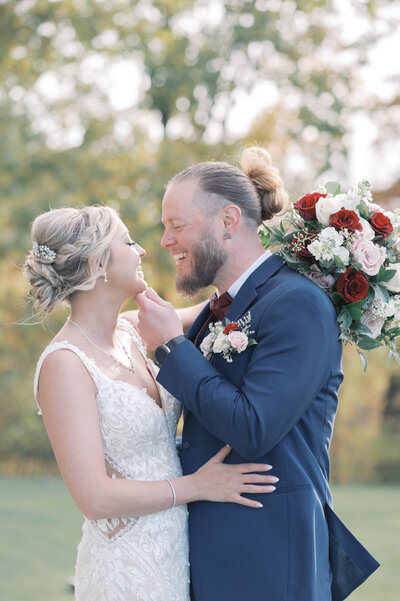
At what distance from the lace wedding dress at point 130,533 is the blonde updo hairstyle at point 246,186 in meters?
1.01

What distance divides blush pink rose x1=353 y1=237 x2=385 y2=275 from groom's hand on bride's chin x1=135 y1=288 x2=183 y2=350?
32.0 inches

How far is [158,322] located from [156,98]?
14.4 m

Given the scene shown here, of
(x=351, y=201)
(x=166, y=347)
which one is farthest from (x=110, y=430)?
(x=351, y=201)

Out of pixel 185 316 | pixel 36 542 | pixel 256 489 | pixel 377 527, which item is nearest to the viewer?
pixel 256 489

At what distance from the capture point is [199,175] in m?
3.82

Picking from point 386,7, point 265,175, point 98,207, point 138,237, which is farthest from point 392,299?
point 386,7

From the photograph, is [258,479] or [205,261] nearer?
[258,479]

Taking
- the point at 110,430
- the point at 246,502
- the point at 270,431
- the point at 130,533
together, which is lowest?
the point at 130,533

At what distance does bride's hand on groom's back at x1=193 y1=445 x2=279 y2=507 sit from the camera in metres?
3.21

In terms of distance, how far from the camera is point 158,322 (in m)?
3.37

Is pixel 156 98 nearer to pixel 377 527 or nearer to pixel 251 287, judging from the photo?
pixel 377 527

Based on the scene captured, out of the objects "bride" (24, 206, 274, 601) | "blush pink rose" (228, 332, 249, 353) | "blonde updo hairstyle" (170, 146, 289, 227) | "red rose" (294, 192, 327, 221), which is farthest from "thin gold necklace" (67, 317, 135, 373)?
"red rose" (294, 192, 327, 221)

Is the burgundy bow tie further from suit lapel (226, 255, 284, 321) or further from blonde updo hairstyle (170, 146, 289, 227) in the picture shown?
blonde updo hairstyle (170, 146, 289, 227)

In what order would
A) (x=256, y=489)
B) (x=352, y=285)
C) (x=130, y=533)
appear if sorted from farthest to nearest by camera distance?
(x=130, y=533) < (x=352, y=285) < (x=256, y=489)
